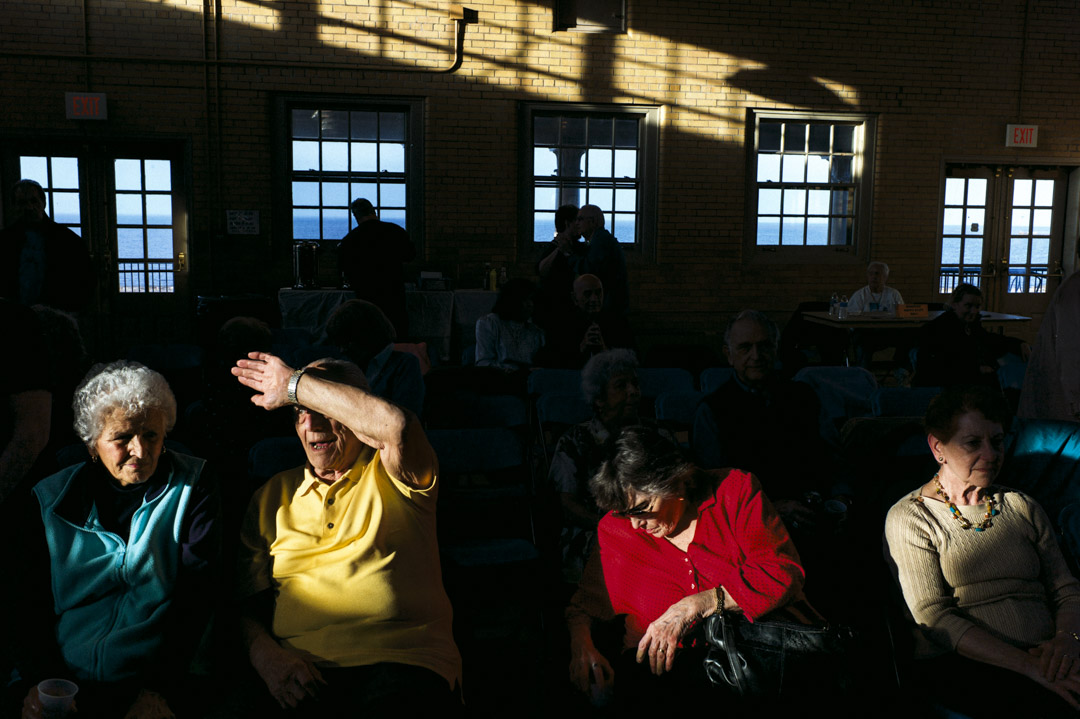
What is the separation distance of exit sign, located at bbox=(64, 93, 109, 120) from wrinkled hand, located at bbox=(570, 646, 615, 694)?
7.79 m

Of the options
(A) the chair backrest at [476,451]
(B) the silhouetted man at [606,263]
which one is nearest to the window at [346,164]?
(B) the silhouetted man at [606,263]

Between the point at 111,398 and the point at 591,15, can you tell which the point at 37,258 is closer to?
the point at 111,398

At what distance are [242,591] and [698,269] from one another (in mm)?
7592

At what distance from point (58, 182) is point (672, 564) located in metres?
8.17

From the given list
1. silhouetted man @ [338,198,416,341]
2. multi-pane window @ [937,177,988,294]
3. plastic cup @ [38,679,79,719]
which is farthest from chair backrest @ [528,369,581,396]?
multi-pane window @ [937,177,988,294]

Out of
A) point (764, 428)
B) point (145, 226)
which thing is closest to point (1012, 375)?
point (764, 428)

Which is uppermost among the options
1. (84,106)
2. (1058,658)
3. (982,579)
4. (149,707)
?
(84,106)

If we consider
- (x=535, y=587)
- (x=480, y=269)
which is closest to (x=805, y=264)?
(x=480, y=269)

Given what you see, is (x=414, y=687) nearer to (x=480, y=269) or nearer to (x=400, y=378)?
(x=400, y=378)

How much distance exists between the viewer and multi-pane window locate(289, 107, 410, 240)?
28.8 ft

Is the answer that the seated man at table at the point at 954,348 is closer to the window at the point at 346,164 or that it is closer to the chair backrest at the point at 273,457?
the chair backrest at the point at 273,457

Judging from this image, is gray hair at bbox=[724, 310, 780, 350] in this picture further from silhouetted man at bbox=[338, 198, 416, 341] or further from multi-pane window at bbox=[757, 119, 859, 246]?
multi-pane window at bbox=[757, 119, 859, 246]

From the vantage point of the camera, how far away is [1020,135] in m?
9.70

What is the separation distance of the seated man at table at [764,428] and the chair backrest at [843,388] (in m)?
1.27
